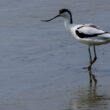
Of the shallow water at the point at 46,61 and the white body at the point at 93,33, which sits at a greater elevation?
the white body at the point at 93,33

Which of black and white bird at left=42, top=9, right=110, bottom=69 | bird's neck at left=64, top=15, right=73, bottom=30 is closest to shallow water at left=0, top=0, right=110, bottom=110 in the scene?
black and white bird at left=42, top=9, right=110, bottom=69

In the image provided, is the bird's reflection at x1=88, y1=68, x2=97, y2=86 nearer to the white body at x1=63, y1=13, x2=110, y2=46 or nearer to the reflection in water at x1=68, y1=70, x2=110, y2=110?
the reflection in water at x1=68, y1=70, x2=110, y2=110

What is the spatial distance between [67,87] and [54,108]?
1.17 metres

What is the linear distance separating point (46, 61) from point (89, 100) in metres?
2.26

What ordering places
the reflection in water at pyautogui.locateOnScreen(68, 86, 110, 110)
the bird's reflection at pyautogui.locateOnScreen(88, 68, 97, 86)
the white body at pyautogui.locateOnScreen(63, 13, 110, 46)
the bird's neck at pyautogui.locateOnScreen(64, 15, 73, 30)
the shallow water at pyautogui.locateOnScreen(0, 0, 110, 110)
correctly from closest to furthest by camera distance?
the reflection in water at pyautogui.locateOnScreen(68, 86, 110, 110) < the shallow water at pyautogui.locateOnScreen(0, 0, 110, 110) < the bird's reflection at pyautogui.locateOnScreen(88, 68, 97, 86) < the white body at pyautogui.locateOnScreen(63, 13, 110, 46) < the bird's neck at pyautogui.locateOnScreen(64, 15, 73, 30)

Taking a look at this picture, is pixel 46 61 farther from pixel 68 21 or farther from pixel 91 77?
pixel 91 77

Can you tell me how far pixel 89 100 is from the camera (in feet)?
26.1

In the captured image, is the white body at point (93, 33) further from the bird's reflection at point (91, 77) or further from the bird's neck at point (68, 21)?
the bird's reflection at point (91, 77)

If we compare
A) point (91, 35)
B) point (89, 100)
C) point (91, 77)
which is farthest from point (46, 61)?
point (89, 100)

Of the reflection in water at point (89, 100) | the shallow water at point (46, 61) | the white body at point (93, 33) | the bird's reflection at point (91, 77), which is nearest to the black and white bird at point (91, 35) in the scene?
the white body at point (93, 33)

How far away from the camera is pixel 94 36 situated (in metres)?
9.99

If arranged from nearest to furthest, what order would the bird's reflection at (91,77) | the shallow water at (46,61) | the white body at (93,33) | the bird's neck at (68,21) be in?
the shallow water at (46,61), the bird's reflection at (91,77), the white body at (93,33), the bird's neck at (68,21)

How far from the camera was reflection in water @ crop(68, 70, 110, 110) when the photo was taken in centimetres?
754

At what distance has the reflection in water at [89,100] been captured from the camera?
24.7 ft
